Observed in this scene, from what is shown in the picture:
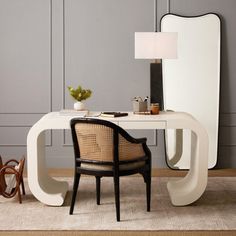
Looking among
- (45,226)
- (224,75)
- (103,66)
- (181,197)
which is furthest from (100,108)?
(45,226)

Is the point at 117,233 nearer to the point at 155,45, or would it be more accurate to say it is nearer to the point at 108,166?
the point at 108,166

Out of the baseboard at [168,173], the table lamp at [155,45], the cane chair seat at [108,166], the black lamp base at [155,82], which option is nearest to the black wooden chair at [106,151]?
the cane chair seat at [108,166]

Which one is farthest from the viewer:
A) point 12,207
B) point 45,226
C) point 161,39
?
point 161,39

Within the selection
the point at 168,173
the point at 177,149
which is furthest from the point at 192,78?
the point at 168,173

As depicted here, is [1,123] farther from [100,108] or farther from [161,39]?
[161,39]

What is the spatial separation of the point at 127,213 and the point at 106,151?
0.53 metres

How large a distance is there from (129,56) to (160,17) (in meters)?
0.53

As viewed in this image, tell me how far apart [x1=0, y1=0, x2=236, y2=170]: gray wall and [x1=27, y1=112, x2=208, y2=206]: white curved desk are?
1477mm

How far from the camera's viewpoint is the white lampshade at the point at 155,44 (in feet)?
15.5

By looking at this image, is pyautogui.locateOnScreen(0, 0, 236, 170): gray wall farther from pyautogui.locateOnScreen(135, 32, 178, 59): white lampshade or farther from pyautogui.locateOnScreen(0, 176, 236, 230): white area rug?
pyautogui.locateOnScreen(0, 176, 236, 230): white area rug

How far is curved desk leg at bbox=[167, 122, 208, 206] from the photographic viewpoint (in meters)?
4.30

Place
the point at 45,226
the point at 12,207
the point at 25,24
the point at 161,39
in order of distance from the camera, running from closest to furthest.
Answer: the point at 45,226 → the point at 12,207 → the point at 161,39 → the point at 25,24

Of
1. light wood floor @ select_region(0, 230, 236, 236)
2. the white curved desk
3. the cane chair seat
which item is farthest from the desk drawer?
light wood floor @ select_region(0, 230, 236, 236)

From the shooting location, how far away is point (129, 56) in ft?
19.4
